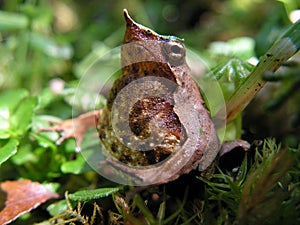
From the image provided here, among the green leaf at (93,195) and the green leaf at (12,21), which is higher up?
the green leaf at (12,21)

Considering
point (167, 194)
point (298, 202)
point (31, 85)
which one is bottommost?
point (31, 85)

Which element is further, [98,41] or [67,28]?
[67,28]

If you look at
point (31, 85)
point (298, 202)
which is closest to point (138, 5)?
point (31, 85)

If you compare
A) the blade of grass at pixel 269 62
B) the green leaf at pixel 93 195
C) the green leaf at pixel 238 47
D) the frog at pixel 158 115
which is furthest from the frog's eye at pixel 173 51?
the green leaf at pixel 238 47

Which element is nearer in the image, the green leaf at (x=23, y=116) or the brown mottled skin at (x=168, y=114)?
the brown mottled skin at (x=168, y=114)

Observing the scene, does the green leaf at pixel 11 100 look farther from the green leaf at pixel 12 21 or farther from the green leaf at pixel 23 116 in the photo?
the green leaf at pixel 12 21

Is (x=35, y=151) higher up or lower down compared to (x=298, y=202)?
lower down

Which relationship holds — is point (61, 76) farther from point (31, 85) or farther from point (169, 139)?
point (169, 139)
